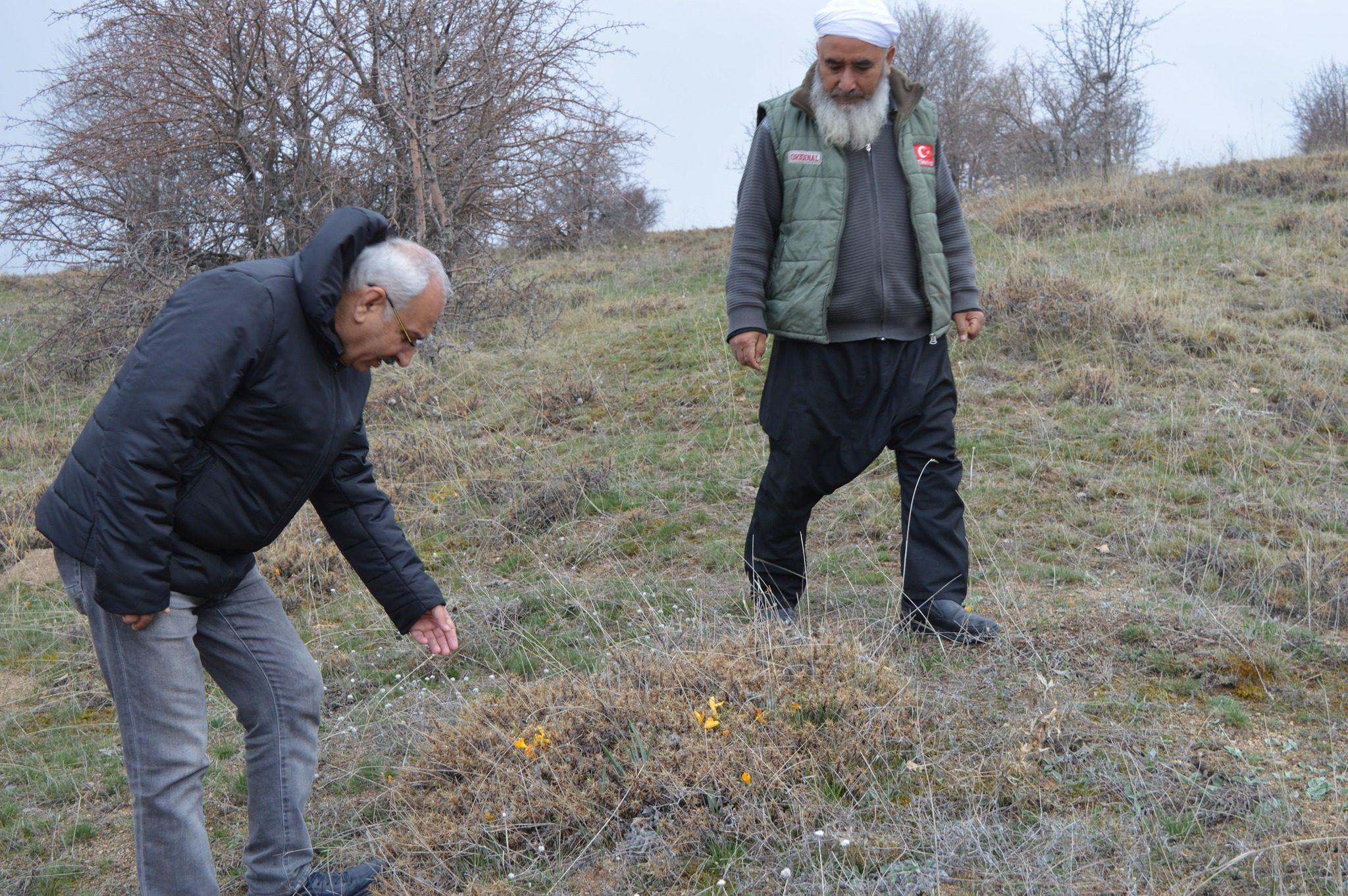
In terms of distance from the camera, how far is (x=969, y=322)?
13.0 feet

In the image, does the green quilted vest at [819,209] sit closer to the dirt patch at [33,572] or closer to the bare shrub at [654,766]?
the bare shrub at [654,766]

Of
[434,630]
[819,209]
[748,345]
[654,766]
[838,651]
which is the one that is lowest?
[654,766]

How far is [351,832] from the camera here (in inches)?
128

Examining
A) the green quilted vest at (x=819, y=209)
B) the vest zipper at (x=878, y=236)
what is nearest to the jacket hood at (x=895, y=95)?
the green quilted vest at (x=819, y=209)

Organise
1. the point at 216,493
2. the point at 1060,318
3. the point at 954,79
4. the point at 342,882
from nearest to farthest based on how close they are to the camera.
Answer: the point at 216,493 → the point at 342,882 → the point at 1060,318 → the point at 954,79

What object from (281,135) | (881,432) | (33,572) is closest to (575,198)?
(281,135)

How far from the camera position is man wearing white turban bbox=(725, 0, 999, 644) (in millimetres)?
3750

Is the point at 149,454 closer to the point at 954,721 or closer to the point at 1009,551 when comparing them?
the point at 954,721

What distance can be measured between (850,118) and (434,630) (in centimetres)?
225

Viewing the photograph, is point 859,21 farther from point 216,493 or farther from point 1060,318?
point 1060,318

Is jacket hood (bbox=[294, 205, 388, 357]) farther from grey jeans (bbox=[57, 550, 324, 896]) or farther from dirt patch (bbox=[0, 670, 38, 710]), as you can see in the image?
dirt patch (bbox=[0, 670, 38, 710])

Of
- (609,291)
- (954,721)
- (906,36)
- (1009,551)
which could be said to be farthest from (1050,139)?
(954,721)

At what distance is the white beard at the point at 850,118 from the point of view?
12.2 ft

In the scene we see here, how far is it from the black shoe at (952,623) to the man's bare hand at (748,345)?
1072 mm
